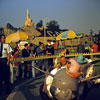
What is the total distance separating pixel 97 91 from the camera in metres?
7.20

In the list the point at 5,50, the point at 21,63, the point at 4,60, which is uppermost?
the point at 5,50

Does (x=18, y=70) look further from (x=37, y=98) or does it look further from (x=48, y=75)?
(x=48, y=75)

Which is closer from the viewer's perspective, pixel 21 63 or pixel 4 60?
pixel 4 60

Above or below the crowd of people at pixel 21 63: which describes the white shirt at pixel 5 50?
above

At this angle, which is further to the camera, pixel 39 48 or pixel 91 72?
pixel 39 48

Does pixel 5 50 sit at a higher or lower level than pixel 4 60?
higher

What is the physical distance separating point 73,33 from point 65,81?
10.2 metres

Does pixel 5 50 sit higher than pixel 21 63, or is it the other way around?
pixel 5 50

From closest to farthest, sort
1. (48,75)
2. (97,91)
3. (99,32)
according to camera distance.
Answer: (48,75) → (97,91) → (99,32)

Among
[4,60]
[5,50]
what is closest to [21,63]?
[4,60]

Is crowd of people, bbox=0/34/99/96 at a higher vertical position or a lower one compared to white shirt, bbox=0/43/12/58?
lower

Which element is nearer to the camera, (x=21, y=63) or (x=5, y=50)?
(x=5, y=50)

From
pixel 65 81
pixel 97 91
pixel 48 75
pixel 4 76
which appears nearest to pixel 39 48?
pixel 4 76

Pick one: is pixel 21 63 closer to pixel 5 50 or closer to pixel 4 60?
pixel 4 60
